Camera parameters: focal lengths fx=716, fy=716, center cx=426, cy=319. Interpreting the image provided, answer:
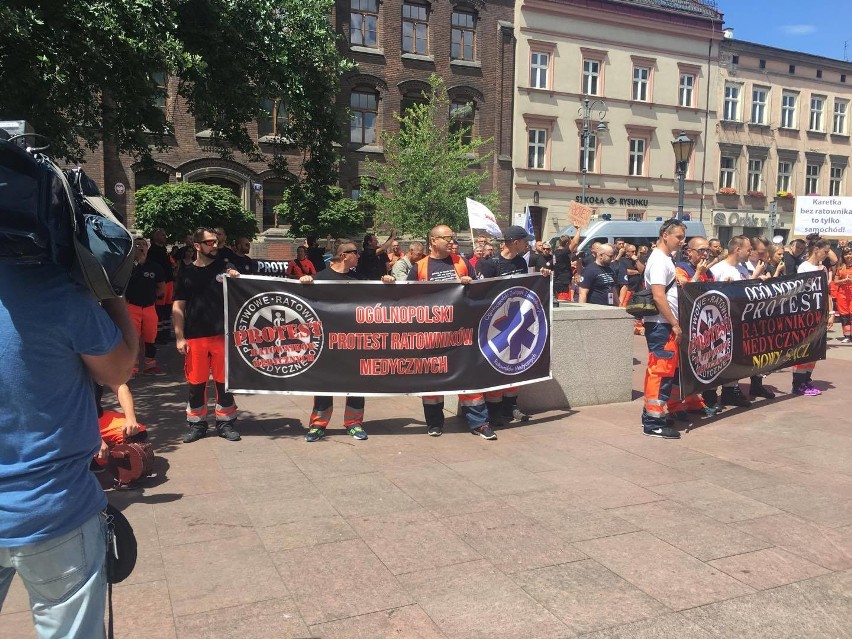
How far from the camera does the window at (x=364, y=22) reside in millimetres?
29734

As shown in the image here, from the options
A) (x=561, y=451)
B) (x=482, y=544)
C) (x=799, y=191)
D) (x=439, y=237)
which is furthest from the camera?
(x=799, y=191)

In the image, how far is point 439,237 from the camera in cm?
660

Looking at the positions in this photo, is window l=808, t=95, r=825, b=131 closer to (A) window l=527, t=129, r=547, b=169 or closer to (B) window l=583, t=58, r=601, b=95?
(B) window l=583, t=58, r=601, b=95

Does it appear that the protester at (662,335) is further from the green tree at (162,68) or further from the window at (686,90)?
the window at (686,90)

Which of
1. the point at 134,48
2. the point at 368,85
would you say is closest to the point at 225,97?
the point at 134,48

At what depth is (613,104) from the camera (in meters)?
34.3

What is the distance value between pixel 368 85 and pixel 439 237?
83.3ft

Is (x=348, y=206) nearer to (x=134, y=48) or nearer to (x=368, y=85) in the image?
(x=368, y=85)

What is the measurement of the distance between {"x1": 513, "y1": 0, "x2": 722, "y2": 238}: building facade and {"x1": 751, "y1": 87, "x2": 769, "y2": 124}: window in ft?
9.59

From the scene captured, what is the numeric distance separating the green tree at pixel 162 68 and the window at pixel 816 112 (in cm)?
3761

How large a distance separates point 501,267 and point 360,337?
2016mm

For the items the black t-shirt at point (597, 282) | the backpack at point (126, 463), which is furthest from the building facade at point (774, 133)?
the backpack at point (126, 463)

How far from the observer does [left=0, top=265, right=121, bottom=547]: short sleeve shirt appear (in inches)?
75.7

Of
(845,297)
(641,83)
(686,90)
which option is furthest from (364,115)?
(845,297)
